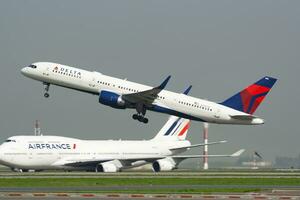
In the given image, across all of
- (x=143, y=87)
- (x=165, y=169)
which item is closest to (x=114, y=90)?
(x=143, y=87)

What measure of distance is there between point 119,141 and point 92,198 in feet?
205

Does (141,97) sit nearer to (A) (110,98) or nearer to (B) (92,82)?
(A) (110,98)

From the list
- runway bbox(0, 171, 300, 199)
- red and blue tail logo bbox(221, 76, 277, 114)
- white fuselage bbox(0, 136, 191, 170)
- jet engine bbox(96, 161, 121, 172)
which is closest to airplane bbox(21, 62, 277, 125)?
red and blue tail logo bbox(221, 76, 277, 114)

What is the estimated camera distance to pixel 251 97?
95188mm

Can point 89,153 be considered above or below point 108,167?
above

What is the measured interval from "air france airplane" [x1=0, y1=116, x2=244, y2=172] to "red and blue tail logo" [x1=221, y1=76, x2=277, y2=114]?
58.9ft

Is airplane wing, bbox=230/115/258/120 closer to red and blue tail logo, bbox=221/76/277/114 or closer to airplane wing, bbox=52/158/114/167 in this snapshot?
red and blue tail logo, bbox=221/76/277/114

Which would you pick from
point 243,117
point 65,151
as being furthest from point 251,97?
point 65,151

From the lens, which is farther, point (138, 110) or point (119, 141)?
point (119, 141)

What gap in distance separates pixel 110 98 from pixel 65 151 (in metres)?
15.2

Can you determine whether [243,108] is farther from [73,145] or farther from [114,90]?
[73,145]

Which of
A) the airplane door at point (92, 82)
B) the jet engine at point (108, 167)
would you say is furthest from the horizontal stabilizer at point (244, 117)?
the jet engine at point (108, 167)

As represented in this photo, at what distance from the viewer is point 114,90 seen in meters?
87.8

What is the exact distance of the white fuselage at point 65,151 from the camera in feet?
313
